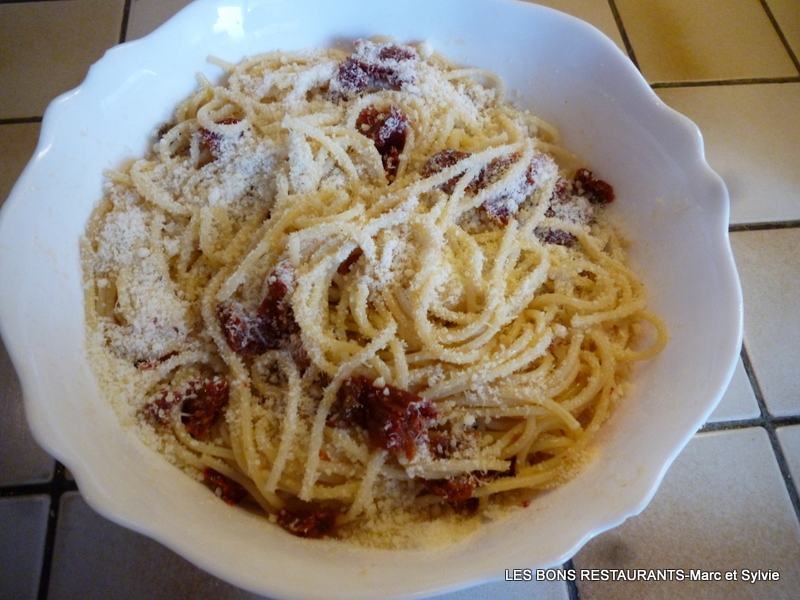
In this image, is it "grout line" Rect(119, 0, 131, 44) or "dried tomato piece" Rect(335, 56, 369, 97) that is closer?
"dried tomato piece" Rect(335, 56, 369, 97)

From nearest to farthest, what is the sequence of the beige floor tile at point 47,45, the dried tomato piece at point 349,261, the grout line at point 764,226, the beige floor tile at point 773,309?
the dried tomato piece at point 349,261, the beige floor tile at point 773,309, the grout line at point 764,226, the beige floor tile at point 47,45

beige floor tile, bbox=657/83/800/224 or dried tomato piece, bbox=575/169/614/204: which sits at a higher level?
dried tomato piece, bbox=575/169/614/204

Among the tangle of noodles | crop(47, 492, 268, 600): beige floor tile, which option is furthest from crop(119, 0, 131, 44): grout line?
crop(47, 492, 268, 600): beige floor tile

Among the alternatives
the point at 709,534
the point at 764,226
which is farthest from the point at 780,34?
the point at 709,534

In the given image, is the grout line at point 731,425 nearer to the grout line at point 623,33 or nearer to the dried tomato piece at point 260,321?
the dried tomato piece at point 260,321

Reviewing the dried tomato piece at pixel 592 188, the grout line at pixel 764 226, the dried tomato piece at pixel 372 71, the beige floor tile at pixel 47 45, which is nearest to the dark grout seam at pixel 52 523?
the dried tomato piece at pixel 372 71

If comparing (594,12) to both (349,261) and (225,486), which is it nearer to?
(349,261)

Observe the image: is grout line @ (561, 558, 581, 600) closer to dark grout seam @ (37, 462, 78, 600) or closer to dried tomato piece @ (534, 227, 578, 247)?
dried tomato piece @ (534, 227, 578, 247)

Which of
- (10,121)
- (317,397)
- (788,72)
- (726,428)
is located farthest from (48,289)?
(788,72)
